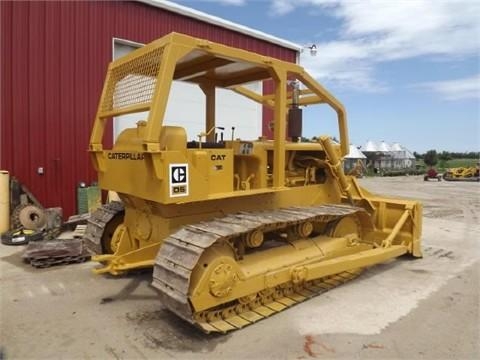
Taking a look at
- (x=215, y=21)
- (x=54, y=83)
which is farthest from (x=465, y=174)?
(x=54, y=83)

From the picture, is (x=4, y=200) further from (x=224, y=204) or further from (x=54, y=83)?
(x=224, y=204)

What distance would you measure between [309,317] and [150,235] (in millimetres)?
1975

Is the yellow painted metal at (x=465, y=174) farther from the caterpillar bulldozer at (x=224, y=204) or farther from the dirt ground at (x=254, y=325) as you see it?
the dirt ground at (x=254, y=325)

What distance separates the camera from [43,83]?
340 inches

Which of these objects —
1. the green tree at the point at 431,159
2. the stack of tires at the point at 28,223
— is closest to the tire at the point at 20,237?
the stack of tires at the point at 28,223

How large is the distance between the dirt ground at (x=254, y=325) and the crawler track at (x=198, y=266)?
0.14 m

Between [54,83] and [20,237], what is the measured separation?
3.39 metres

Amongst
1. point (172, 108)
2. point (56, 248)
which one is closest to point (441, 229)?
point (172, 108)

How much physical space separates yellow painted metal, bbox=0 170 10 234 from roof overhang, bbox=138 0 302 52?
5092 mm

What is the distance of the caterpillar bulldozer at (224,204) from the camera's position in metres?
3.80

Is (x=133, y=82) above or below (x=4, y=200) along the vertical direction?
above

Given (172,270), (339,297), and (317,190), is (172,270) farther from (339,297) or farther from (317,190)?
(317,190)

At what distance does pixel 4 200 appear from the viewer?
7953 mm

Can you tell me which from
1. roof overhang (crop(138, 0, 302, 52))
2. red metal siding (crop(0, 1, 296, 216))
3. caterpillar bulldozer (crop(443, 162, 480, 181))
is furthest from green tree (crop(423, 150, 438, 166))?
red metal siding (crop(0, 1, 296, 216))
